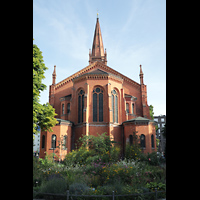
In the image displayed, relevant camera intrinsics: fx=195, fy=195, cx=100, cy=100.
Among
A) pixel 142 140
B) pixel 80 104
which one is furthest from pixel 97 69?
pixel 142 140

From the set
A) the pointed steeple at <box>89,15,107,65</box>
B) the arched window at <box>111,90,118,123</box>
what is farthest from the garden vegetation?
the pointed steeple at <box>89,15,107,65</box>

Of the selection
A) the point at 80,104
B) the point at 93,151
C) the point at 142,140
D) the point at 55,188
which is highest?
the point at 80,104

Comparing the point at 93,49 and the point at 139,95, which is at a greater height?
the point at 93,49

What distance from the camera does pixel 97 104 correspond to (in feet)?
105

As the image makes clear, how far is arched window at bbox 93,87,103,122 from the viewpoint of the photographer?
3145 cm

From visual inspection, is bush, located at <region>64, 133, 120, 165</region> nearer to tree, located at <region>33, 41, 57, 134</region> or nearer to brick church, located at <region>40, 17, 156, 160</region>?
brick church, located at <region>40, 17, 156, 160</region>

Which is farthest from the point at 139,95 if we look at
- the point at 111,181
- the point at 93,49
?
the point at 111,181

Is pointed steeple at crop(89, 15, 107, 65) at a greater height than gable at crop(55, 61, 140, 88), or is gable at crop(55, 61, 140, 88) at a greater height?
pointed steeple at crop(89, 15, 107, 65)

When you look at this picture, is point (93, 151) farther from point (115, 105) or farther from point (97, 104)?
point (115, 105)
